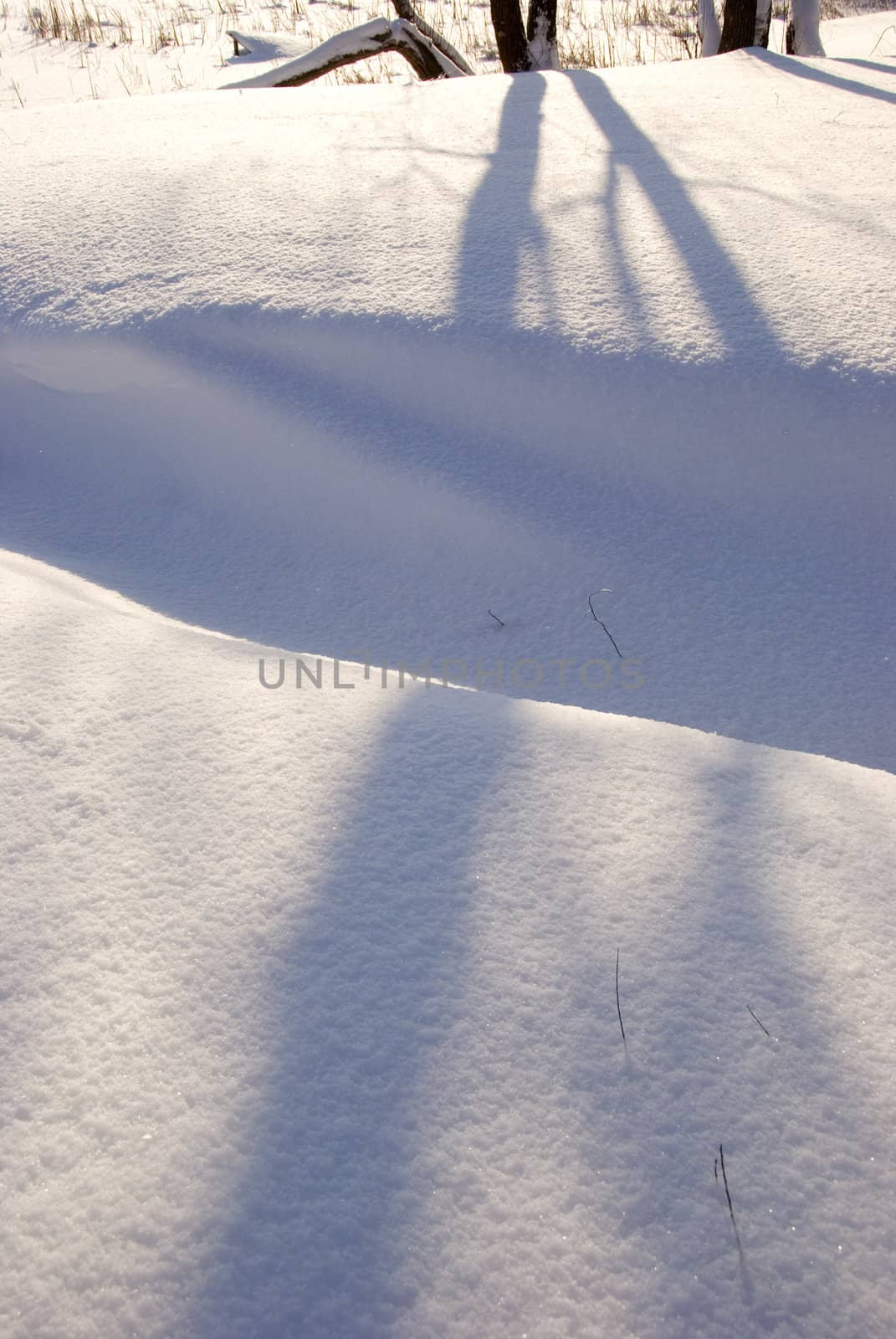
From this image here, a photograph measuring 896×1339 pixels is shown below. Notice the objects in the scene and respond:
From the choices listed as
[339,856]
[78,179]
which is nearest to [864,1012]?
[339,856]

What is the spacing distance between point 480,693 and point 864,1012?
0.65m

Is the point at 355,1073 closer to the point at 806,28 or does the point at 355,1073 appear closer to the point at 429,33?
the point at 806,28

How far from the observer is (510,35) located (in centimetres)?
459

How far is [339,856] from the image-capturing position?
0.98m

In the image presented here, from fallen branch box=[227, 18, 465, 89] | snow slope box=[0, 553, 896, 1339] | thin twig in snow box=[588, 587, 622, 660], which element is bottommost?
thin twig in snow box=[588, 587, 622, 660]

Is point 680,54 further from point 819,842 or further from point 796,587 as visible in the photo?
point 819,842

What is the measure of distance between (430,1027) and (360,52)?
17.3 ft

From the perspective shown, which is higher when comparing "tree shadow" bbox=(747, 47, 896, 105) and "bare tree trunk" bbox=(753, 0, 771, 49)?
"bare tree trunk" bbox=(753, 0, 771, 49)

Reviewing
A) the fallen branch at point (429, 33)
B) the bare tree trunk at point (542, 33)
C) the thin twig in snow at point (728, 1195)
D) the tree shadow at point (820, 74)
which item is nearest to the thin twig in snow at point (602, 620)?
the thin twig in snow at point (728, 1195)

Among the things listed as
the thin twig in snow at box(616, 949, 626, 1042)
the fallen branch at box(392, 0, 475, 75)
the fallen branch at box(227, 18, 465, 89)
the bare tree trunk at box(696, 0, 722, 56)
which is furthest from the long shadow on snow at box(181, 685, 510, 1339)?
the fallen branch at box(392, 0, 475, 75)

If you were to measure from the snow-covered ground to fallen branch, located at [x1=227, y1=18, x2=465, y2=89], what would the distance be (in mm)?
2280

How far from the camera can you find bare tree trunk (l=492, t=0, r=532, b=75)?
4531 millimetres

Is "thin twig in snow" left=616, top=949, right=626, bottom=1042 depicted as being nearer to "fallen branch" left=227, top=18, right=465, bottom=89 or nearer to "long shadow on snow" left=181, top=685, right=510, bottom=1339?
"long shadow on snow" left=181, top=685, right=510, bottom=1339

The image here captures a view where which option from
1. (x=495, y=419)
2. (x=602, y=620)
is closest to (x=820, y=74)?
(x=495, y=419)
